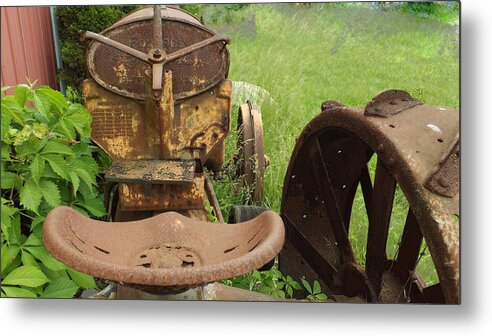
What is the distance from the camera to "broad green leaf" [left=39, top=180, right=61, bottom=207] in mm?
1669

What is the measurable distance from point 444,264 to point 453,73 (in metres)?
0.61

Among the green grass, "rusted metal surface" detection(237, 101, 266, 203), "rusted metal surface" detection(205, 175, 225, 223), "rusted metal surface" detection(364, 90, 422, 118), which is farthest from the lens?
"rusted metal surface" detection(237, 101, 266, 203)

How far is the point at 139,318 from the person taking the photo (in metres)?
1.74

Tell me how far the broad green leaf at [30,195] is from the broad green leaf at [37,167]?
33 millimetres

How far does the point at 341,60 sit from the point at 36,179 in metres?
1.04

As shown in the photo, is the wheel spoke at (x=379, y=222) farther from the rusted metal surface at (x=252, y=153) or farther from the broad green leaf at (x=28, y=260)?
the broad green leaf at (x=28, y=260)

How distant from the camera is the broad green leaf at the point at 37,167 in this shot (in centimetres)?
163

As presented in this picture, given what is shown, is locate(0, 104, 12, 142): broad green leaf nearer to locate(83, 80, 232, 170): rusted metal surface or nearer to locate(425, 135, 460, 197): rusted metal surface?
locate(83, 80, 232, 170): rusted metal surface

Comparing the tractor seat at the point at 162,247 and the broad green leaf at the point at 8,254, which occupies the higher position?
the tractor seat at the point at 162,247

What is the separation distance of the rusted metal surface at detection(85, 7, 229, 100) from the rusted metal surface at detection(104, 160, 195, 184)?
0.69 feet

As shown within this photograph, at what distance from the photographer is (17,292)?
1714 mm

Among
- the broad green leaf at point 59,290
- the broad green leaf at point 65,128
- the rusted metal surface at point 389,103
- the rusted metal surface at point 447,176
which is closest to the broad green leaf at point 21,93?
the broad green leaf at point 65,128

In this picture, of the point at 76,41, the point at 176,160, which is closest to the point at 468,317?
the point at 176,160

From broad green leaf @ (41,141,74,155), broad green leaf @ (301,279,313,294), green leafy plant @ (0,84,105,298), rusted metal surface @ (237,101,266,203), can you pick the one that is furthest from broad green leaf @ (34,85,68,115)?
broad green leaf @ (301,279,313,294)
